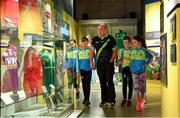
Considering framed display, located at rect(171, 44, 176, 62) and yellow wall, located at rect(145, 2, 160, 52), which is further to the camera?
yellow wall, located at rect(145, 2, 160, 52)

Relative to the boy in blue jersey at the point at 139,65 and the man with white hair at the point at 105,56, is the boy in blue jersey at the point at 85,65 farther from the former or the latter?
the boy in blue jersey at the point at 139,65

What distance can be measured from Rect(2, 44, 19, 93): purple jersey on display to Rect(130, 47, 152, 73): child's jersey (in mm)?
4198

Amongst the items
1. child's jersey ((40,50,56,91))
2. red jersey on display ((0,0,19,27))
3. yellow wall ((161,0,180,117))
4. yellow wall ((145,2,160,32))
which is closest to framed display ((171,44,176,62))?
yellow wall ((161,0,180,117))

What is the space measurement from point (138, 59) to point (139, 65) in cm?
16

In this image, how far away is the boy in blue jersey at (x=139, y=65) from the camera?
7578mm

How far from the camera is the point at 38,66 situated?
4.53 m

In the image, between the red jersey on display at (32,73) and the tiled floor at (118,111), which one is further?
the tiled floor at (118,111)

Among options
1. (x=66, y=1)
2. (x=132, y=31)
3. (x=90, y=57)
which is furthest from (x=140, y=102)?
(x=132, y=31)

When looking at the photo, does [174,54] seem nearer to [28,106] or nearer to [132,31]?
[28,106]

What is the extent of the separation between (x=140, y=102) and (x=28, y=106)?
415 centimetres

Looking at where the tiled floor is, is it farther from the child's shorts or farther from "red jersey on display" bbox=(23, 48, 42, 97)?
"red jersey on display" bbox=(23, 48, 42, 97)

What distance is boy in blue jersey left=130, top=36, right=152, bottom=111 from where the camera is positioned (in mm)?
7578

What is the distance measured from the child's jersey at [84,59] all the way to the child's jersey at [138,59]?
1.20m

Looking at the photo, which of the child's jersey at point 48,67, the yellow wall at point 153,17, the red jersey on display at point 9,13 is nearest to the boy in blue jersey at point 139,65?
the child's jersey at point 48,67
